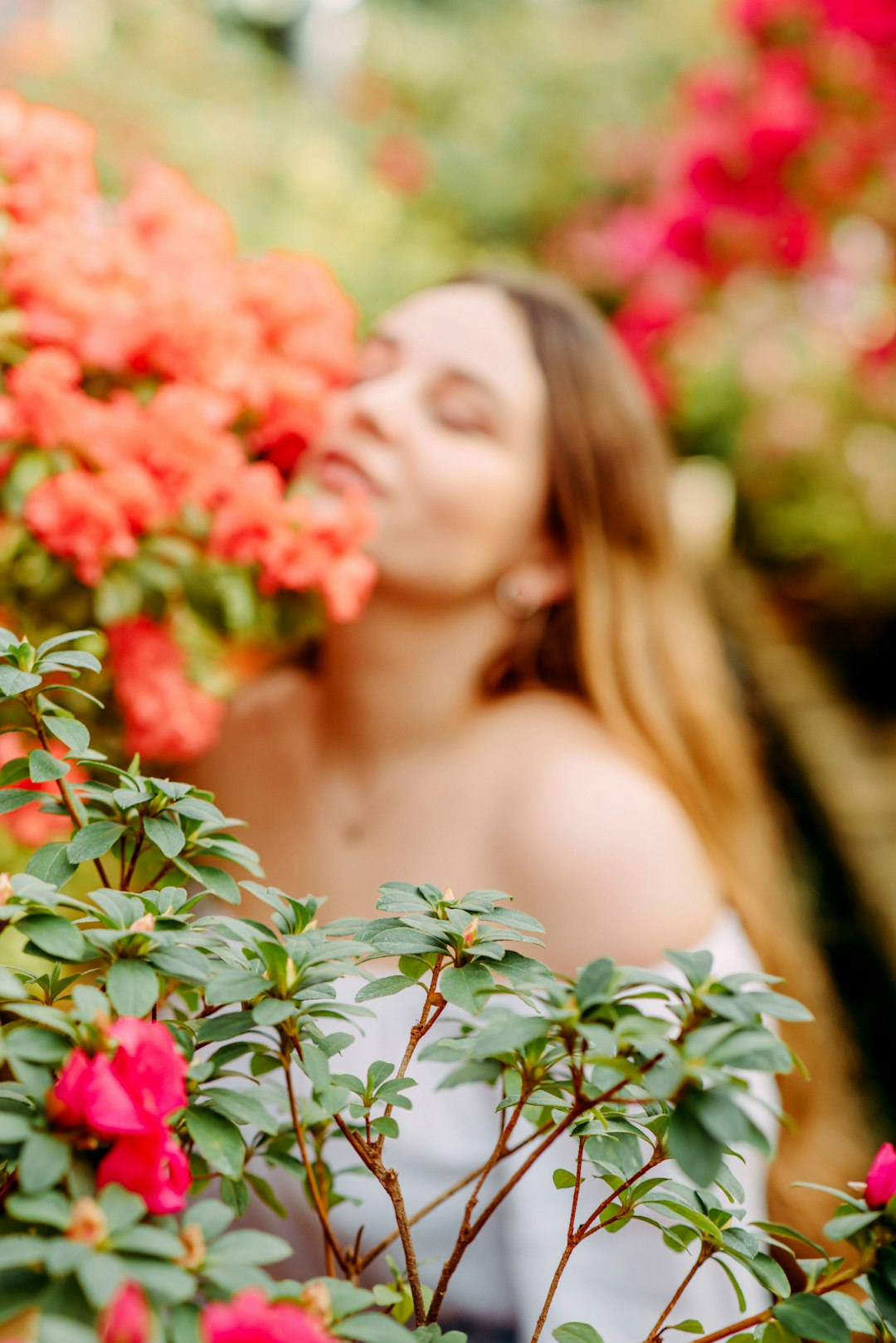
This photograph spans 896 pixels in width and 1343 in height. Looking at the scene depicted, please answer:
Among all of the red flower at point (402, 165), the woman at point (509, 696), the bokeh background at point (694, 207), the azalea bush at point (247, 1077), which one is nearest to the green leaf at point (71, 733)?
the azalea bush at point (247, 1077)

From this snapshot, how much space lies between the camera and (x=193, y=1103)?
1.87ft

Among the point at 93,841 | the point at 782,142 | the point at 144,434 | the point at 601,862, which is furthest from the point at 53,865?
the point at 782,142

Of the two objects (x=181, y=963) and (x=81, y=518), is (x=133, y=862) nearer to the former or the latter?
(x=181, y=963)

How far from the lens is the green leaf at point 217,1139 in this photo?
0.53 metres

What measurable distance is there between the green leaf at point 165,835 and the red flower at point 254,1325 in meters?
0.26

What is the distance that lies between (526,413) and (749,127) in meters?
1.70

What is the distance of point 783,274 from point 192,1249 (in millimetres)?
3443

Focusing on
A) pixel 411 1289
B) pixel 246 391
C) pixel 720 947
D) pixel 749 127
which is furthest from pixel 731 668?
pixel 411 1289

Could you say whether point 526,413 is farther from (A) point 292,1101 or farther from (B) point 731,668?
(B) point 731,668

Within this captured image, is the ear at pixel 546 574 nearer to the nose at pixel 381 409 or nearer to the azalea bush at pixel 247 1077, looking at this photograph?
the nose at pixel 381 409

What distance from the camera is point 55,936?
518 mm

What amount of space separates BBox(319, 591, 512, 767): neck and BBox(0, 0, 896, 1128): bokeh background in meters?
1.29

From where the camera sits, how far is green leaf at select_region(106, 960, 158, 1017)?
494mm

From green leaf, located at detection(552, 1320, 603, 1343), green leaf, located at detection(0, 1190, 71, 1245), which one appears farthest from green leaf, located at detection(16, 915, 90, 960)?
green leaf, located at detection(552, 1320, 603, 1343)
